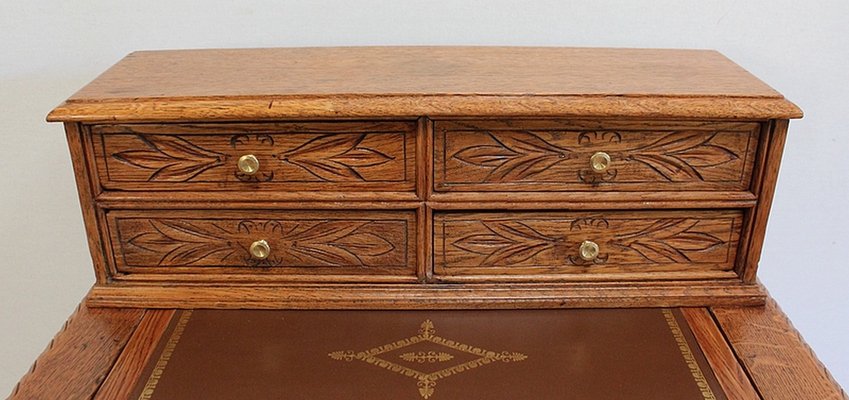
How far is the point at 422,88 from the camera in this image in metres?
1.28

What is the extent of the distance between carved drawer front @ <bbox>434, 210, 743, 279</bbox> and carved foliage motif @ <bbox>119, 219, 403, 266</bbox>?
13cm

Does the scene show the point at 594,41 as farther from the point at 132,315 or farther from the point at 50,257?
the point at 50,257

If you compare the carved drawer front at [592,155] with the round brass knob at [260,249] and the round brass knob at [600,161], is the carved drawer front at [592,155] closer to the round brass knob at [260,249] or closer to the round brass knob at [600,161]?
the round brass knob at [600,161]

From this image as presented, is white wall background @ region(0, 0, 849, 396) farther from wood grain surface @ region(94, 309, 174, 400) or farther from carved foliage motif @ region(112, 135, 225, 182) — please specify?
wood grain surface @ region(94, 309, 174, 400)

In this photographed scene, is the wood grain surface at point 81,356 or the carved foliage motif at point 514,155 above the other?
the carved foliage motif at point 514,155

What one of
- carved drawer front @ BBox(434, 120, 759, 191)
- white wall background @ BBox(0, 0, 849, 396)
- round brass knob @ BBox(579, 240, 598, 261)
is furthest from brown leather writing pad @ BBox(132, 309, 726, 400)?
white wall background @ BBox(0, 0, 849, 396)

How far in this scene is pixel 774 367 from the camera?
Answer: 124cm

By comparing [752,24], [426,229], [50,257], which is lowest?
[50,257]

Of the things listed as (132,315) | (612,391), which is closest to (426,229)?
(612,391)

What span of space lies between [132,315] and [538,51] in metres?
0.93

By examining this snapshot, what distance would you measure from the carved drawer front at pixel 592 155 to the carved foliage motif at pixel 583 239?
0.07 m

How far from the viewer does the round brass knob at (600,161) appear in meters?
1.29

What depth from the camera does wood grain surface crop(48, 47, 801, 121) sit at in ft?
4.07

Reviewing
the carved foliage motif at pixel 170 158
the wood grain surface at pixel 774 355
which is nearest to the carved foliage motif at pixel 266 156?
the carved foliage motif at pixel 170 158
